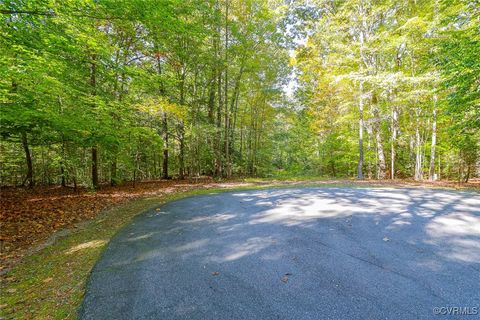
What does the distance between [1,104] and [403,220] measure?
33.4 feet

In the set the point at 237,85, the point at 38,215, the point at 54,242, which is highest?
the point at 237,85

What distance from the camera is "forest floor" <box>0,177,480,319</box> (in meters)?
2.49

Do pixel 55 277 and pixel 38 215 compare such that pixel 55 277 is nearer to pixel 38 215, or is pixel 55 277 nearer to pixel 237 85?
pixel 38 215

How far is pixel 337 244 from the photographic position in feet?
11.4

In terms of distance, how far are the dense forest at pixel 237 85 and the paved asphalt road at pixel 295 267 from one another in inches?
190

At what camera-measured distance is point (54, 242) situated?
14.3 feet

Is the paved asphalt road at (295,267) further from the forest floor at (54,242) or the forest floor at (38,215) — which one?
the forest floor at (38,215)

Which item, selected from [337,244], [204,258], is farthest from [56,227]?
[337,244]

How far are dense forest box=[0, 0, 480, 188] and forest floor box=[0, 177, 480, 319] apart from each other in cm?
180

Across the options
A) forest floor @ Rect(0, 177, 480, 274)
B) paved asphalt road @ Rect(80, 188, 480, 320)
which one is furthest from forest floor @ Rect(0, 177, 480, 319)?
paved asphalt road @ Rect(80, 188, 480, 320)

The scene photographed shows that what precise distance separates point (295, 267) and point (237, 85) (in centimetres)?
1403

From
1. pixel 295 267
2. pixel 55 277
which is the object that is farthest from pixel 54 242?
pixel 295 267

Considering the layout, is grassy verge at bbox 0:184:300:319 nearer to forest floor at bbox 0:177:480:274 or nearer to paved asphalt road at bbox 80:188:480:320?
paved asphalt road at bbox 80:188:480:320

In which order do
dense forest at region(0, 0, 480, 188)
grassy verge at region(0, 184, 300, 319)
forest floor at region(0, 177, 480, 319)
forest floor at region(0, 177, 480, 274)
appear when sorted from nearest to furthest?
1. grassy verge at region(0, 184, 300, 319)
2. forest floor at region(0, 177, 480, 319)
3. forest floor at region(0, 177, 480, 274)
4. dense forest at region(0, 0, 480, 188)
